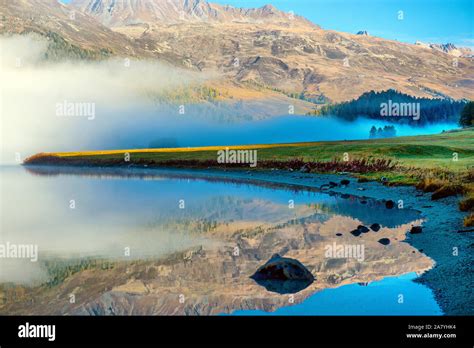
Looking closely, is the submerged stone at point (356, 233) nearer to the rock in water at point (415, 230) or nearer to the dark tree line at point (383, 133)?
the rock in water at point (415, 230)

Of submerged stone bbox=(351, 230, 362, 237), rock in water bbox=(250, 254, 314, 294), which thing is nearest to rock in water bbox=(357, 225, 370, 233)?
submerged stone bbox=(351, 230, 362, 237)

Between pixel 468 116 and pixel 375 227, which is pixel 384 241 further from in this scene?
pixel 468 116

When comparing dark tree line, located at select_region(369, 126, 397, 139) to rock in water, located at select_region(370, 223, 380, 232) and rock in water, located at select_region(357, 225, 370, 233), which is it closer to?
rock in water, located at select_region(370, 223, 380, 232)

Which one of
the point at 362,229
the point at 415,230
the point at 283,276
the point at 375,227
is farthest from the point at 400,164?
the point at 283,276

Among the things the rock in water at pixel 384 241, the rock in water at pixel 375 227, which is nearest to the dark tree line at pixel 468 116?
the rock in water at pixel 375 227
